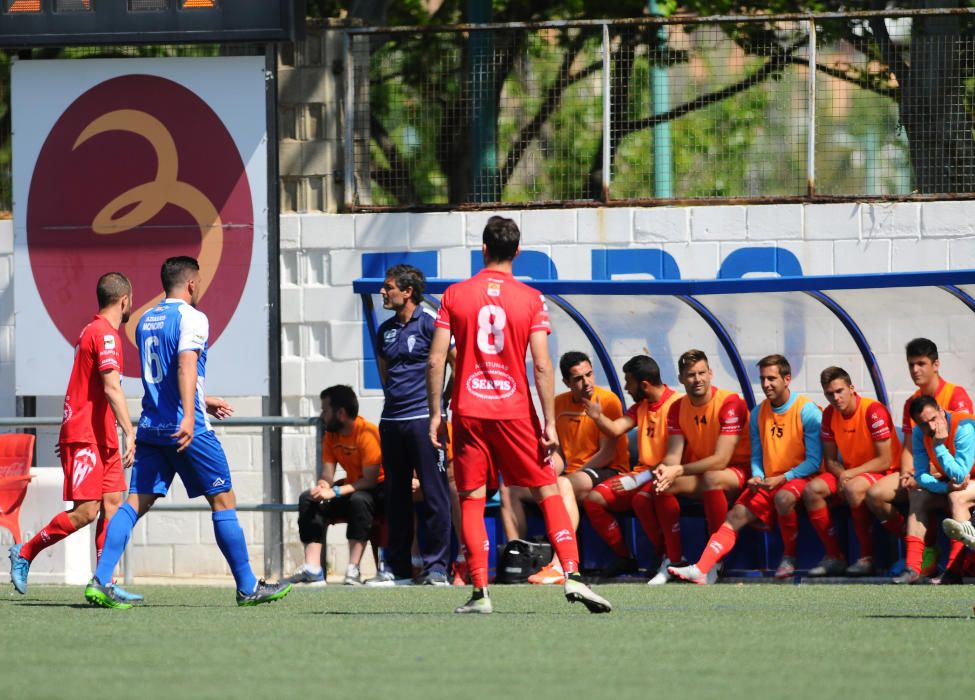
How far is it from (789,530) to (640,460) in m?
1.15

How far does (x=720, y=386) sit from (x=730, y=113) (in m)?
2.80

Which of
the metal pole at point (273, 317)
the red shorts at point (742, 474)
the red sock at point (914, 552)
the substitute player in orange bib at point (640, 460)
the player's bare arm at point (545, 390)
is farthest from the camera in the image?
the metal pole at point (273, 317)

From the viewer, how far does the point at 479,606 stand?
7.88m

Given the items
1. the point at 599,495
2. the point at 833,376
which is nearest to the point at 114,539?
the point at 599,495

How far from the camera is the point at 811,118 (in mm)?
12633

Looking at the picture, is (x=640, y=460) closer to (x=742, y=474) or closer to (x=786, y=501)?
(x=742, y=474)

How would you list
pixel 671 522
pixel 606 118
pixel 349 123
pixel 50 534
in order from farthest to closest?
pixel 349 123 → pixel 606 118 → pixel 671 522 → pixel 50 534

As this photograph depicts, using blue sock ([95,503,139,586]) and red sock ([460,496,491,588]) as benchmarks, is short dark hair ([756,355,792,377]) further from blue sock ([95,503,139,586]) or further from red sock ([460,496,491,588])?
blue sock ([95,503,139,586])

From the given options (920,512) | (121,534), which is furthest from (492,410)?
(920,512)

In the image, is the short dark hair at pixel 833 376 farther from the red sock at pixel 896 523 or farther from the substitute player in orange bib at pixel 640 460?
the substitute player in orange bib at pixel 640 460

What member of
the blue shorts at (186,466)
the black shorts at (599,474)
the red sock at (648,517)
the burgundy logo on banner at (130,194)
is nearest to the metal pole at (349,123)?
the burgundy logo on banner at (130,194)

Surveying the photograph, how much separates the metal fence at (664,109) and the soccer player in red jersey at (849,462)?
2.44 metres

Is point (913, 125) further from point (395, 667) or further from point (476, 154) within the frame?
point (395, 667)

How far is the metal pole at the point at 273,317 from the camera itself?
40.9 feet
